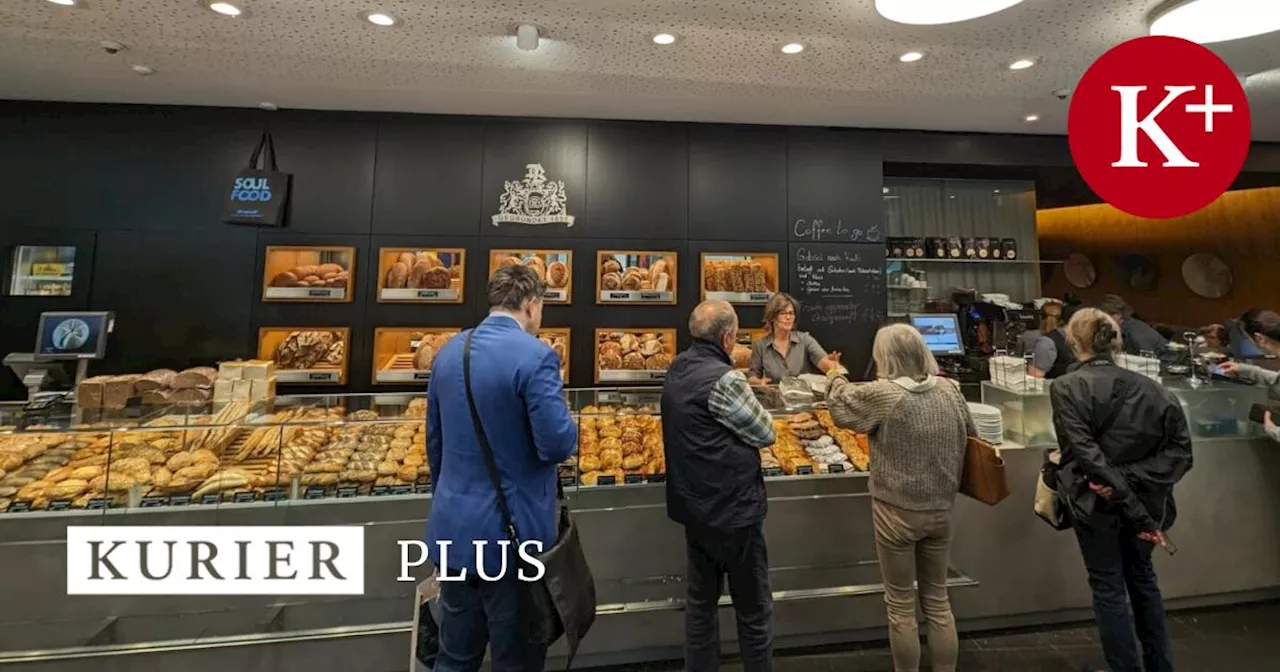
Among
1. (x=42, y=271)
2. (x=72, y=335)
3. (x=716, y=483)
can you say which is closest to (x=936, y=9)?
(x=716, y=483)

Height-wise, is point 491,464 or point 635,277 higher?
point 635,277

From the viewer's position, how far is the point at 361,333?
12.0ft

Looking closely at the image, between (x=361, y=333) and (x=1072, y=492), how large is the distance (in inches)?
158

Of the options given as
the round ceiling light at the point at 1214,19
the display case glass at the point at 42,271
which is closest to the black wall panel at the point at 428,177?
the display case glass at the point at 42,271

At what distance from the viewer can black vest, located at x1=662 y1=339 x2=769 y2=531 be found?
1.70m

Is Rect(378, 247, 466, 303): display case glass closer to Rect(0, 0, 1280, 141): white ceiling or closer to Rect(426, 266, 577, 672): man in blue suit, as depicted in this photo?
Rect(0, 0, 1280, 141): white ceiling

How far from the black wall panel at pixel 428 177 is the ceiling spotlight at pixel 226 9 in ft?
4.14

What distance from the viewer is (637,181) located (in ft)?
12.9

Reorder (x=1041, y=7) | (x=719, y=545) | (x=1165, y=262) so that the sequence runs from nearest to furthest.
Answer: (x=719, y=545) → (x=1041, y=7) → (x=1165, y=262)

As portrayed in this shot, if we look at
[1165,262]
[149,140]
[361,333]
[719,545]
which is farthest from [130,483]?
[1165,262]

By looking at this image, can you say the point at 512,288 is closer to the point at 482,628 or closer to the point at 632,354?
the point at 482,628

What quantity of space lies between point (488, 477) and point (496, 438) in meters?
0.10

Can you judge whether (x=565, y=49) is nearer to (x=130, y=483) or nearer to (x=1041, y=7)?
(x=1041, y=7)

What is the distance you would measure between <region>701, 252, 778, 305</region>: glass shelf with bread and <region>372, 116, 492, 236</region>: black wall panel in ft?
5.82
